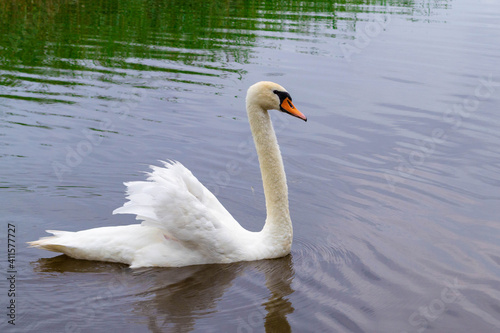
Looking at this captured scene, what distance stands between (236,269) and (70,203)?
6.95 ft

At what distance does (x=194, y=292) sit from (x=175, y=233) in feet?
1.77

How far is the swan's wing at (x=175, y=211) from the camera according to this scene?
5773 mm

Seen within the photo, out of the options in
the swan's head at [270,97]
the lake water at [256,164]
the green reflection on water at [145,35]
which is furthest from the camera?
the green reflection on water at [145,35]

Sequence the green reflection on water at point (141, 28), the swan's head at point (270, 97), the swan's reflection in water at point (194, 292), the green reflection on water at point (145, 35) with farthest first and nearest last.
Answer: the green reflection on water at point (141, 28), the green reflection on water at point (145, 35), the swan's head at point (270, 97), the swan's reflection in water at point (194, 292)

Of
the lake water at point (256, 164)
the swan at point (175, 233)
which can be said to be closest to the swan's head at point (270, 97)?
the swan at point (175, 233)

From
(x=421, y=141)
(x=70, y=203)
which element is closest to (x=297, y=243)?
(x=70, y=203)

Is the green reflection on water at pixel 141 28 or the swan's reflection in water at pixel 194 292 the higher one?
the green reflection on water at pixel 141 28

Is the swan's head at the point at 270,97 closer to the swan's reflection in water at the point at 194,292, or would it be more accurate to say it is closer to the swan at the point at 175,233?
the swan at the point at 175,233

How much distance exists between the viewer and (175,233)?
5855mm

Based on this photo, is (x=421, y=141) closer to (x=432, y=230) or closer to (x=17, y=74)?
(x=432, y=230)

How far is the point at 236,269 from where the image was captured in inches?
240

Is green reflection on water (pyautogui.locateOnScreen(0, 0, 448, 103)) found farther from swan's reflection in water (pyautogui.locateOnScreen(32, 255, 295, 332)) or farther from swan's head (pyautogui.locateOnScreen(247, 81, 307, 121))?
swan's reflection in water (pyautogui.locateOnScreen(32, 255, 295, 332))


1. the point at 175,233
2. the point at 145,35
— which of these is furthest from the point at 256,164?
the point at 145,35

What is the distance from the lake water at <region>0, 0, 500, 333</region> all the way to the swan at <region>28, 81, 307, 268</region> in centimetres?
14
